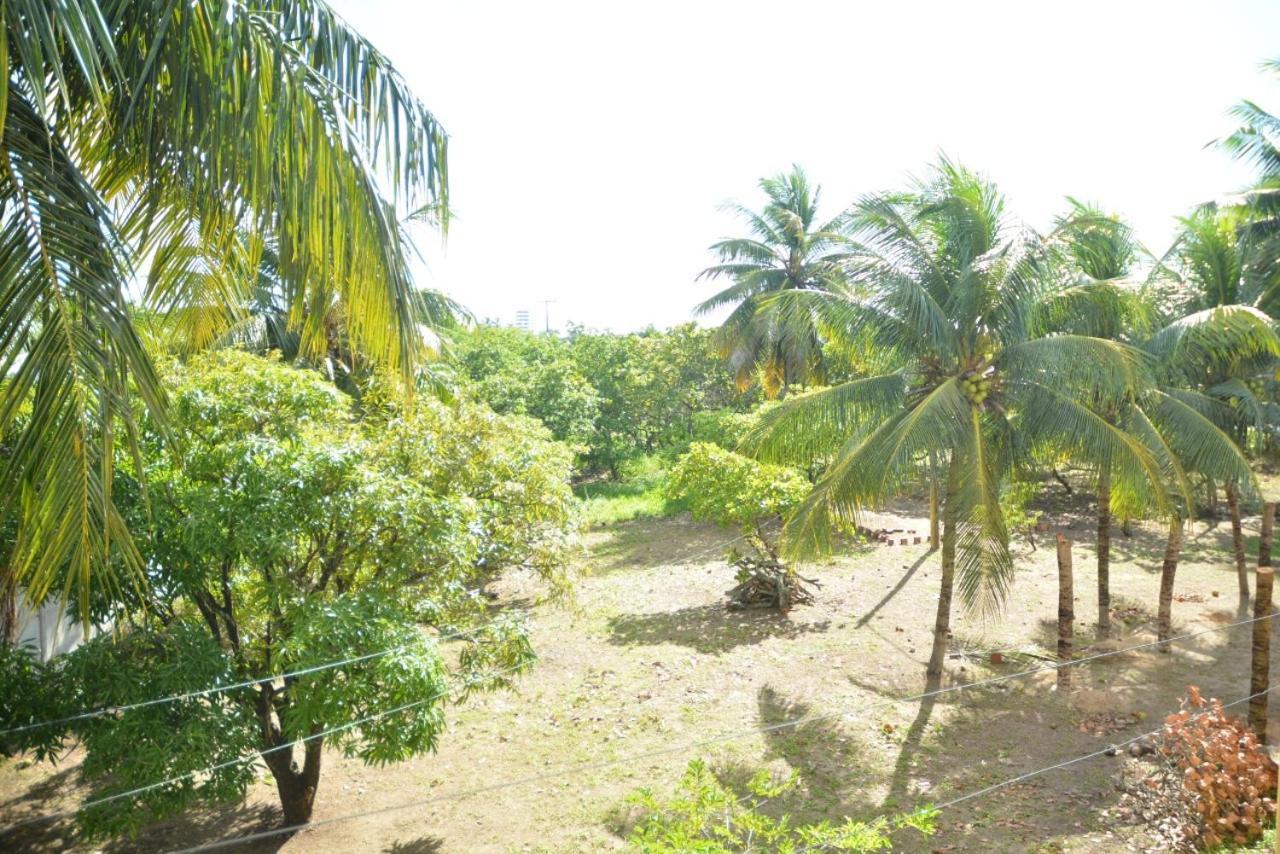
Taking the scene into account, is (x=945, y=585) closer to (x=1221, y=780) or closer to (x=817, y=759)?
(x=817, y=759)

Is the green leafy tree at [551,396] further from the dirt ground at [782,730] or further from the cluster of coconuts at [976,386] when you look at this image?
the cluster of coconuts at [976,386]

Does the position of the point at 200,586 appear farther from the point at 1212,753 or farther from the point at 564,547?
the point at 1212,753

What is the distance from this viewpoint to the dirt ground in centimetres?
770

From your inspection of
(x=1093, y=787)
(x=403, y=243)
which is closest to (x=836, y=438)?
(x=1093, y=787)

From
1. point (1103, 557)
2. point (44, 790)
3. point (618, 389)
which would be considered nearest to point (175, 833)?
point (44, 790)

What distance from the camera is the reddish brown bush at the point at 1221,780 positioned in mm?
6582

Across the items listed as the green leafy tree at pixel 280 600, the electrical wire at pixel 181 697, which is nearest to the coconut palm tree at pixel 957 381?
the green leafy tree at pixel 280 600

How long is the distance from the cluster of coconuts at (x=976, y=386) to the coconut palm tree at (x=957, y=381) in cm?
2

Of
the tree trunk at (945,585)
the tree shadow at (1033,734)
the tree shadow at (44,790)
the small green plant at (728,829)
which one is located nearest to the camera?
the small green plant at (728,829)

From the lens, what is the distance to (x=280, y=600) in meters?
6.41

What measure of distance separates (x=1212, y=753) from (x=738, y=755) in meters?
4.22

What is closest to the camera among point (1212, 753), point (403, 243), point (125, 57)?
point (125, 57)

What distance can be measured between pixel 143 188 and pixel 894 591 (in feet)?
42.0

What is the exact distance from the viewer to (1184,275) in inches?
548
